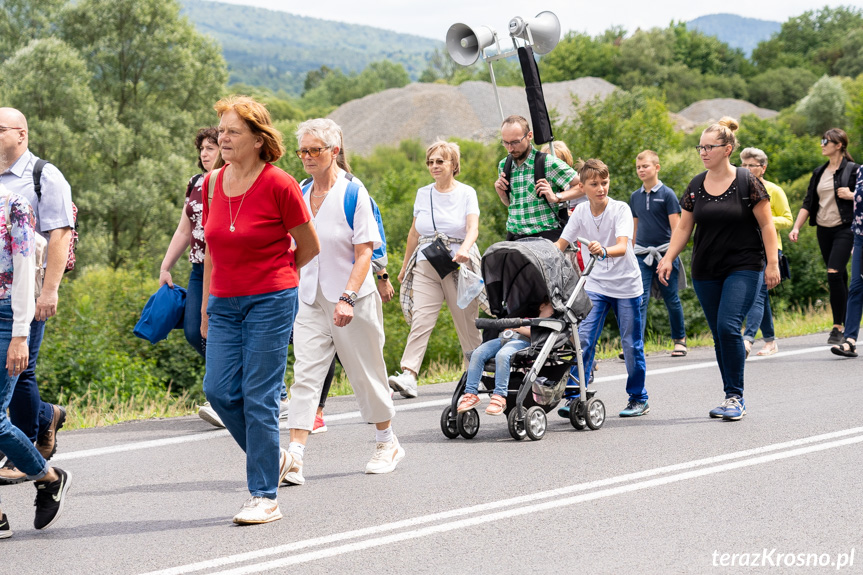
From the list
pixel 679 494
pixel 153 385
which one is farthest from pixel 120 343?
pixel 679 494

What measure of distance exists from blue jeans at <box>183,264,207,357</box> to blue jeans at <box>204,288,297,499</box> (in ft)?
8.43

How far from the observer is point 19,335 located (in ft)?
16.1

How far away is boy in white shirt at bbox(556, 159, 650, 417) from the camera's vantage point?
26.2ft

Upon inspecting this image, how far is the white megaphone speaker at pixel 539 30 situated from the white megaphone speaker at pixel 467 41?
32cm

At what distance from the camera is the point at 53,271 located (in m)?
5.73

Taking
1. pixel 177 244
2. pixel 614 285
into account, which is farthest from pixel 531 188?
pixel 177 244

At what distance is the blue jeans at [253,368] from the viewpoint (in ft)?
16.7

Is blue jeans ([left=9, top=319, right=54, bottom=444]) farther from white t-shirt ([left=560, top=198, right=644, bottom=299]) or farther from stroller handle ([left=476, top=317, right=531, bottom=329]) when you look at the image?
white t-shirt ([left=560, top=198, right=644, bottom=299])

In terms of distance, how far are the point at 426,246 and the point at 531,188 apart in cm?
107

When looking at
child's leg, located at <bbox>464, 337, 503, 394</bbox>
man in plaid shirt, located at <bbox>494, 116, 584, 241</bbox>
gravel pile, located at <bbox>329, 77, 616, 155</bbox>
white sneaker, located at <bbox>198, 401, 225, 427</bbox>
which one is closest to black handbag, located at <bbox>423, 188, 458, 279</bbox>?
man in plaid shirt, located at <bbox>494, 116, 584, 241</bbox>

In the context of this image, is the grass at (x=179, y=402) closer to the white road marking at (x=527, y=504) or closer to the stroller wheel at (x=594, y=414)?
the stroller wheel at (x=594, y=414)

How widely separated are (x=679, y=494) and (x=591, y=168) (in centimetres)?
306

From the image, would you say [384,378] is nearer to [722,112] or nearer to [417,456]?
[417,456]

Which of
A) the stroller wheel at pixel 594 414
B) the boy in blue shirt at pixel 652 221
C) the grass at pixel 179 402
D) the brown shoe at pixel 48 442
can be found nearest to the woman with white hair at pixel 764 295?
the boy in blue shirt at pixel 652 221
